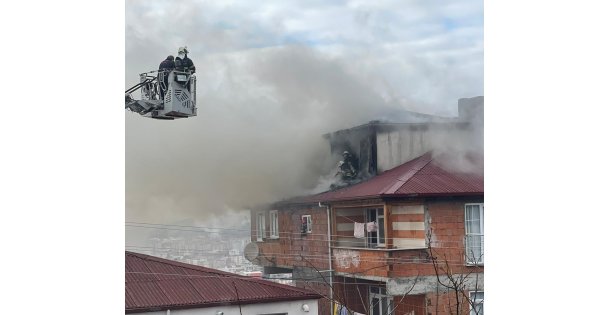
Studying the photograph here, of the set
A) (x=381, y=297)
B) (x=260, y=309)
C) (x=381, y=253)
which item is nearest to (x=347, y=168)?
(x=381, y=253)

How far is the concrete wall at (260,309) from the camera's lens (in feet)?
7.48

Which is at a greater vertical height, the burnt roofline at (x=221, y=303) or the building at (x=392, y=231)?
the building at (x=392, y=231)

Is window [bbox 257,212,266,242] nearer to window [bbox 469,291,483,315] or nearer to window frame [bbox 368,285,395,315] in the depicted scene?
window frame [bbox 368,285,395,315]

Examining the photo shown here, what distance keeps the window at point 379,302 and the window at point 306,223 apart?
316mm

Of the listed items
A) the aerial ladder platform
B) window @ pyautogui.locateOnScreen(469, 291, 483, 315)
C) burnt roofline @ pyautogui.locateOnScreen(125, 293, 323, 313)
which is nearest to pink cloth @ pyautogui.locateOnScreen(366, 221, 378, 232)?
burnt roofline @ pyautogui.locateOnScreen(125, 293, 323, 313)

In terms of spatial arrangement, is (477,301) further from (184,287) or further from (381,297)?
(184,287)

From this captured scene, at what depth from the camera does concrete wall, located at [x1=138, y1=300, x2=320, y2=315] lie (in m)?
2.28

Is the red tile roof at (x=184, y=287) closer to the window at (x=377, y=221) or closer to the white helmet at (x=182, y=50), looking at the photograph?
the window at (x=377, y=221)

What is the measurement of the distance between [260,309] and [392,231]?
55 cm

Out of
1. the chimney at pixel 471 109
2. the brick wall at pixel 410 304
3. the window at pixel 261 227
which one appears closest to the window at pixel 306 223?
the window at pixel 261 227

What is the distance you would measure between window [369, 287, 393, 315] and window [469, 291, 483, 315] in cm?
31
